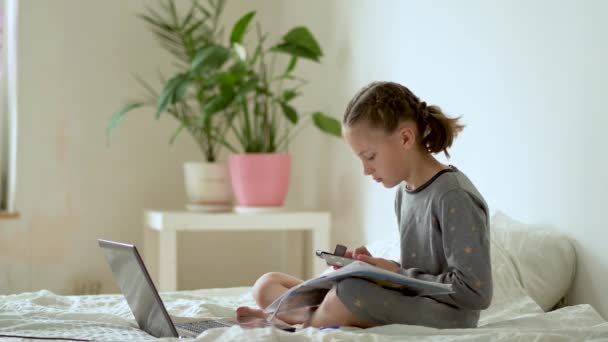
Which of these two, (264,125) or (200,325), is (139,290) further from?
(264,125)

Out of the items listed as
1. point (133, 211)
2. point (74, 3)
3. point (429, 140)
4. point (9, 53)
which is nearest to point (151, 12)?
point (74, 3)

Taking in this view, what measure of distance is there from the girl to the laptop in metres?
0.11

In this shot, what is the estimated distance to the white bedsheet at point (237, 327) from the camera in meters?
1.29

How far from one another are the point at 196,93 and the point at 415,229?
1.82 metres

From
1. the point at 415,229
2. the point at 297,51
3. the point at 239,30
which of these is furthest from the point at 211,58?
the point at 415,229

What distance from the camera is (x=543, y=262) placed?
1717 mm

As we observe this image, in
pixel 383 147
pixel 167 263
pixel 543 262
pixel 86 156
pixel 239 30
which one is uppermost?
→ pixel 239 30

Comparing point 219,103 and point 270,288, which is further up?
point 219,103

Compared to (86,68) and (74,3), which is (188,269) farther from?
(74,3)

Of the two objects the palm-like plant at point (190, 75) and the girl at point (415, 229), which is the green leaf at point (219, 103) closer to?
the palm-like plant at point (190, 75)

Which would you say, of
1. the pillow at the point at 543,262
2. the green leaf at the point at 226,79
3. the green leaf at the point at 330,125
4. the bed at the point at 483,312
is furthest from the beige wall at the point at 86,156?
the pillow at the point at 543,262

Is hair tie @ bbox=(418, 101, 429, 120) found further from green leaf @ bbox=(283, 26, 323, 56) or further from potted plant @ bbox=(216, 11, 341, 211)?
green leaf @ bbox=(283, 26, 323, 56)

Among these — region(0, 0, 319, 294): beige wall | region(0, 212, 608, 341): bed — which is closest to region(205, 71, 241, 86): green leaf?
region(0, 0, 319, 294): beige wall

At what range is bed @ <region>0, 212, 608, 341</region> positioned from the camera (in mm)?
1319
